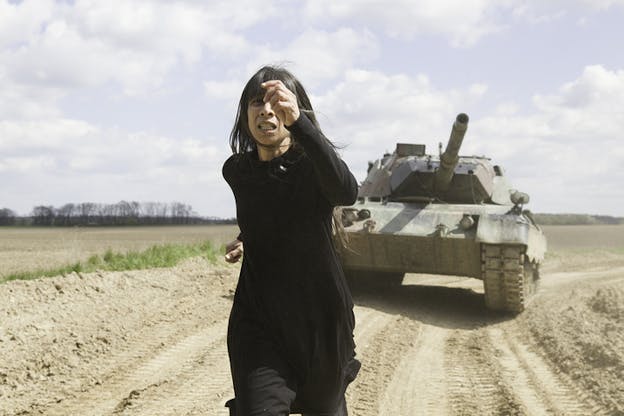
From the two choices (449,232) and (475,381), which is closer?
(475,381)

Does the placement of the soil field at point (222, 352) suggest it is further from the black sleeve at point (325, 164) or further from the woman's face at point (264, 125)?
the black sleeve at point (325, 164)

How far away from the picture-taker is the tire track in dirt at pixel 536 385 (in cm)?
595

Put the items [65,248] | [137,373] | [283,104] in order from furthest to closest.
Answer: [65,248], [137,373], [283,104]

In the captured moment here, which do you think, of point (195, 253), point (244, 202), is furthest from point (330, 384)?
point (195, 253)

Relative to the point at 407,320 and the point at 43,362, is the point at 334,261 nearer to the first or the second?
the point at 43,362

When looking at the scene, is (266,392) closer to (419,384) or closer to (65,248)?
(419,384)

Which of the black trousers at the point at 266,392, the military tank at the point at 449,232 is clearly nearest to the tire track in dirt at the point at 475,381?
the military tank at the point at 449,232

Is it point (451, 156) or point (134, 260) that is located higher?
point (451, 156)

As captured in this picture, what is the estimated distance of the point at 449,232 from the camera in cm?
1084

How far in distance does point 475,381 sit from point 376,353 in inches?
50.1

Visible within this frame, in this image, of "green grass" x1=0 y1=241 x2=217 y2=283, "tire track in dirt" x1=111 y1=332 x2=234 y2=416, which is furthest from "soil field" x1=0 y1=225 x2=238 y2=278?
"tire track in dirt" x1=111 y1=332 x2=234 y2=416

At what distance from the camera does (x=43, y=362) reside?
6926 millimetres

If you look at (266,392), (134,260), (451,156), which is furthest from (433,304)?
(266,392)

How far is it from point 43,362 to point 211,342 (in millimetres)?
1564
